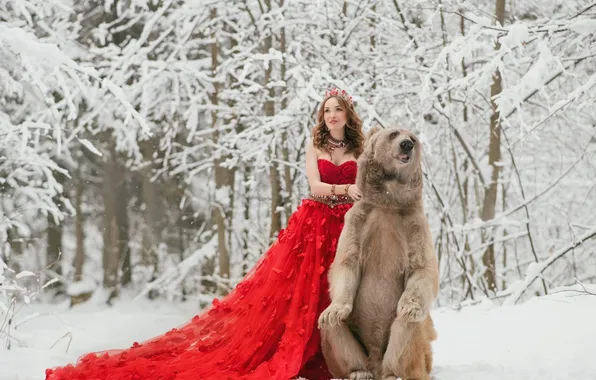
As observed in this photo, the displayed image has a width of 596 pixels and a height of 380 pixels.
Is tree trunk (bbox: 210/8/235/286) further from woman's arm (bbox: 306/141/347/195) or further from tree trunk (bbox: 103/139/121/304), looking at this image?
woman's arm (bbox: 306/141/347/195)

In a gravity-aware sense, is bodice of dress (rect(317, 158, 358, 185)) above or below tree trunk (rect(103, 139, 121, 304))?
above

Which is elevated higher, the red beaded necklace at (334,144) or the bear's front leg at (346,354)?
the red beaded necklace at (334,144)

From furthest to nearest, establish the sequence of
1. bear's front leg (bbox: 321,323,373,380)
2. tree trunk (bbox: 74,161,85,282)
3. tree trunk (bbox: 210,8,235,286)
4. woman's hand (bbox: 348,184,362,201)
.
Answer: tree trunk (bbox: 74,161,85,282)
tree trunk (bbox: 210,8,235,286)
woman's hand (bbox: 348,184,362,201)
bear's front leg (bbox: 321,323,373,380)

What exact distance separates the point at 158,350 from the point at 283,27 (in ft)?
17.4

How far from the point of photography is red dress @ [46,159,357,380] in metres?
3.46

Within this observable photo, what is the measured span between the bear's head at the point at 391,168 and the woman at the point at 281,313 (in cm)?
18

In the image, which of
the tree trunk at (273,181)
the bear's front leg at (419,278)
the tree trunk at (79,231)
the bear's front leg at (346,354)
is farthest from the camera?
the tree trunk at (79,231)

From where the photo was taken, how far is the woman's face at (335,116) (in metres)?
3.82

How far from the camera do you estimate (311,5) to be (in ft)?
25.1

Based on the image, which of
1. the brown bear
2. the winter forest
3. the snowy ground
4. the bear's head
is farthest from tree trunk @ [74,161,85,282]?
the bear's head

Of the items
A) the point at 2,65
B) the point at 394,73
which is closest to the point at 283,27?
the point at 394,73

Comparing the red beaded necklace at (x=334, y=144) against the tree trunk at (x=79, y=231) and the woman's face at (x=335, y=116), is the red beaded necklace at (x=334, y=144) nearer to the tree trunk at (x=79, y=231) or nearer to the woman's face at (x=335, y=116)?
the woman's face at (x=335, y=116)

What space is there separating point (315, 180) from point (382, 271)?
85cm

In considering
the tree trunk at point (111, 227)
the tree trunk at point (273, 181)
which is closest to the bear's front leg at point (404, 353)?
the tree trunk at point (273, 181)
